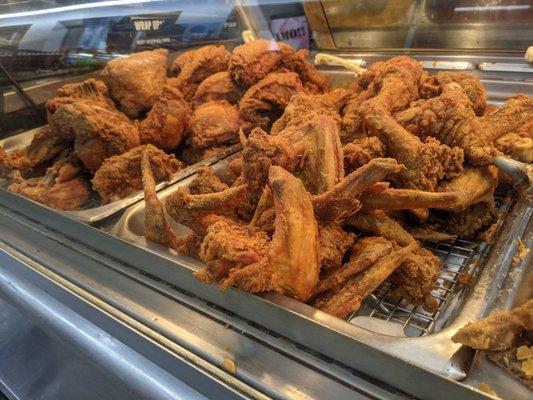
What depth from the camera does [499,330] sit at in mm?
883

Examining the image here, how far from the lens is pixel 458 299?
119 cm

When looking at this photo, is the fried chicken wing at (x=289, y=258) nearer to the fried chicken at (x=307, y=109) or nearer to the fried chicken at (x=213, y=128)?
the fried chicken at (x=307, y=109)

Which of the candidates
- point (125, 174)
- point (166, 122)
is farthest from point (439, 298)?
point (166, 122)

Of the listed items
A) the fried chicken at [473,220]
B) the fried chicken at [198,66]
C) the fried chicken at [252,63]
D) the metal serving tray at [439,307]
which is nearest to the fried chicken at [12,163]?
the fried chicken at [198,66]

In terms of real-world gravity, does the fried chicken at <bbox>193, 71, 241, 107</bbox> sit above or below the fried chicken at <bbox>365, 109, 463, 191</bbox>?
above

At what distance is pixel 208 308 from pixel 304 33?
235 centimetres

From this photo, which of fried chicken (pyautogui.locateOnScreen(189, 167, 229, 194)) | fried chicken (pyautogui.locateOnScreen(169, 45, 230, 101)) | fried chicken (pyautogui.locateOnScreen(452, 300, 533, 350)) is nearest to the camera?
fried chicken (pyautogui.locateOnScreen(452, 300, 533, 350))

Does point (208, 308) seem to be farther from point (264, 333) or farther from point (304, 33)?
point (304, 33)

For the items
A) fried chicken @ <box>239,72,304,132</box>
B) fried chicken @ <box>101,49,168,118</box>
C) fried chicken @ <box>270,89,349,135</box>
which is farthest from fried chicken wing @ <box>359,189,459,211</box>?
fried chicken @ <box>101,49,168,118</box>

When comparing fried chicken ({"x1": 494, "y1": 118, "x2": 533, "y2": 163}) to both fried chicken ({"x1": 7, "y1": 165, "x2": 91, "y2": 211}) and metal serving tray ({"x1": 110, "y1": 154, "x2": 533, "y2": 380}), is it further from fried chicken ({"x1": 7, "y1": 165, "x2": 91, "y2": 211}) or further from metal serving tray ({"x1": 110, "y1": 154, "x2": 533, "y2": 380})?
fried chicken ({"x1": 7, "y1": 165, "x2": 91, "y2": 211})

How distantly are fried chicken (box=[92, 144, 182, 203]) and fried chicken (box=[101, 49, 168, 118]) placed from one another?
58cm

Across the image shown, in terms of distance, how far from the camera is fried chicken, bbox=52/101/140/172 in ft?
7.33

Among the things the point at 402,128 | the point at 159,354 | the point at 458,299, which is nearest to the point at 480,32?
the point at 402,128

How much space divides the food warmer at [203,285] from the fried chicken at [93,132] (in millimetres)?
420
